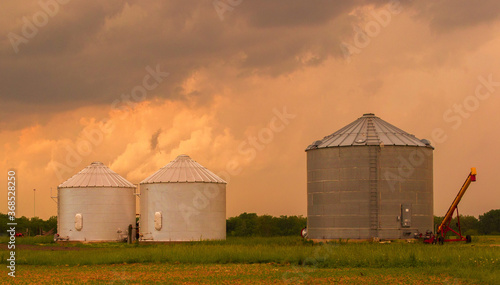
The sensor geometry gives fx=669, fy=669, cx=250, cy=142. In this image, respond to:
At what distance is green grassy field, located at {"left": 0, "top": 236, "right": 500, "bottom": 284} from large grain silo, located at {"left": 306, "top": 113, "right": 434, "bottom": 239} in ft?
33.5

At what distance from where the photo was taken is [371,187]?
2077 inches

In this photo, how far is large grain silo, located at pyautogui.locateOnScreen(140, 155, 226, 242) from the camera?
69.4 meters

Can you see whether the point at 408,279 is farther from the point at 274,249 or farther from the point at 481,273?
the point at 274,249

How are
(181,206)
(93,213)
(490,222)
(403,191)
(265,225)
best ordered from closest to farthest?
(403,191)
(181,206)
(93,213)
(265,225)
(490,222)

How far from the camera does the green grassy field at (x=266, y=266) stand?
3147 centimetres

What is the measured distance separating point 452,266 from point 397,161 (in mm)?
19924

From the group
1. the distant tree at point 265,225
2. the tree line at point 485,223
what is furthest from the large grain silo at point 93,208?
the tree line at point 485,223

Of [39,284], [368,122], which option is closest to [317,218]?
[368,122]

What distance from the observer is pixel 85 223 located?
74.9 metres

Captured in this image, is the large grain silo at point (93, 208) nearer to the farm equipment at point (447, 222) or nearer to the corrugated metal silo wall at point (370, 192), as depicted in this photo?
the corrugated metal silo wall at point (370, 192)

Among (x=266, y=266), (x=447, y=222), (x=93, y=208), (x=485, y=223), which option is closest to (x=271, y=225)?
(x=485, y=223)

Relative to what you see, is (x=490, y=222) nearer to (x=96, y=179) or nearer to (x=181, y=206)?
(x=181, y=206)

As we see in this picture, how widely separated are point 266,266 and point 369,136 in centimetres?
1997

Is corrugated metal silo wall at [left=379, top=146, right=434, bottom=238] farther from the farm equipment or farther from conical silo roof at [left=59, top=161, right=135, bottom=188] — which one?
conical silo roof at [left=59, top=161, right=135, bottom=188]
